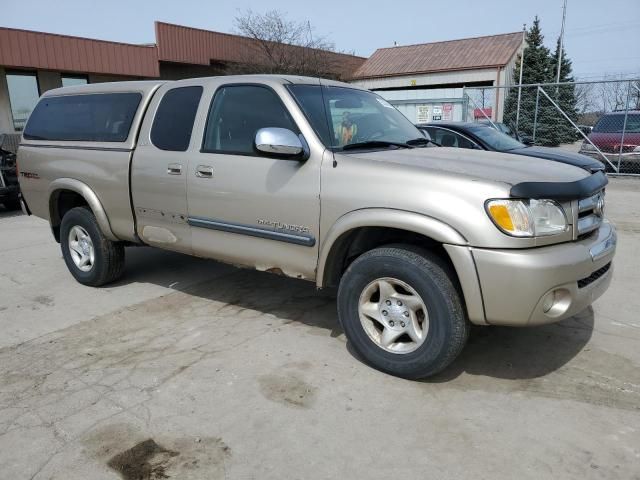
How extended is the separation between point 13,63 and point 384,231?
56.2 ft

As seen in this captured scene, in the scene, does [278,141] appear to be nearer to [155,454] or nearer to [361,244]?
[361,244]

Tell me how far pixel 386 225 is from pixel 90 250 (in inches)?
138

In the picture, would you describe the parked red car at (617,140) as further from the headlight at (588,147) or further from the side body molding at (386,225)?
the side body molding at (386,225)

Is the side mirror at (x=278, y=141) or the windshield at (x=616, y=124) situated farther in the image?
the windshield at (x=616, y=124)

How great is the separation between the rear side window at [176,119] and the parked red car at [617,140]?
40.7 feet

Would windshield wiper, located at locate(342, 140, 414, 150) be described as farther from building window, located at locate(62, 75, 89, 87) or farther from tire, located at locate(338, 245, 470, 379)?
building window, located at locate(62, 75, 89, 87)

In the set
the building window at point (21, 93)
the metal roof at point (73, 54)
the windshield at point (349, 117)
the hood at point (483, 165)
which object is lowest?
the hood at point (483, 165)

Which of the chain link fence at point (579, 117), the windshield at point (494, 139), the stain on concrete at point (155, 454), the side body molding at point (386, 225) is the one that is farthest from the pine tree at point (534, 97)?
the stain on concrete at point (155, 454)

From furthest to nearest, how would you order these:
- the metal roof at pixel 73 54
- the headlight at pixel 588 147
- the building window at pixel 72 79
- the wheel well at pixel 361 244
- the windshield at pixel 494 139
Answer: the building window at pixel 72 79 → the metal roof at pixel 73 54 → the headlight at pixel 588 147 → the windshield at pixel 494 139 → the wheel well at pixel 361 244

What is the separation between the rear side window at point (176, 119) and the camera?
4332 millimetres

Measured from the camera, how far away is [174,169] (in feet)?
14.1

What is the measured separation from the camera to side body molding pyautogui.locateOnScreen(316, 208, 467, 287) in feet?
9.80

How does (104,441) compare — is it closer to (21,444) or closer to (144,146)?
(21,444)

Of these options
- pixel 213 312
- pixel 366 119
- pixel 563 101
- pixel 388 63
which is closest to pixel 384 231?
pixel 366 119
